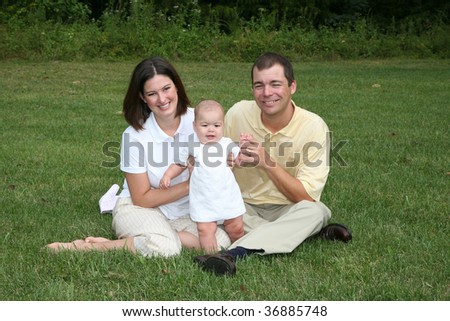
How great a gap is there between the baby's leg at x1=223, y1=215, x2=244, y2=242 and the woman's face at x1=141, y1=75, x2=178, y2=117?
75 cm

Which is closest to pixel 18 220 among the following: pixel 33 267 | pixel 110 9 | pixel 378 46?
pixel 33 267

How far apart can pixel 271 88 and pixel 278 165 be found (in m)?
0.46

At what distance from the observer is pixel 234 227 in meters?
4.63

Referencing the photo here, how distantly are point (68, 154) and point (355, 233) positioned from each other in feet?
11.3

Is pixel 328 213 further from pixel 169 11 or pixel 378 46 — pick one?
pixel 169 11

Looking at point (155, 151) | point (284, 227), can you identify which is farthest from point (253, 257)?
point (155, 151)

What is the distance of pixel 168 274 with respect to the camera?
401cm

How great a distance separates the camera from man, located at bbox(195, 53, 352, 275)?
4.48 metres

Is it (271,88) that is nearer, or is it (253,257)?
(253,257)

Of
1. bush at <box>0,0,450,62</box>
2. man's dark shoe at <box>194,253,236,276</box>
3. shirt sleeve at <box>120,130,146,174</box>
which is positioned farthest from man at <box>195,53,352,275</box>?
bush at <box>0,0,450,62</box>

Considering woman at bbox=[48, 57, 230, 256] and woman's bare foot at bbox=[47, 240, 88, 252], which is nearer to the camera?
woman's bare foot at bbox=[47, 240, 88, 252]

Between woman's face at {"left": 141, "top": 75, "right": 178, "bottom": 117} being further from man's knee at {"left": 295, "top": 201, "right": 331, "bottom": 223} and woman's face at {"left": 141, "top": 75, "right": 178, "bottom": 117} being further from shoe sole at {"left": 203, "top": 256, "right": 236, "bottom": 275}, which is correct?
shoe sole at {"left": 203, "top": 256, "right": 236, "bottom": 275}

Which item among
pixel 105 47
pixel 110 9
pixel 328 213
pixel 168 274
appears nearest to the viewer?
pixel 168 274

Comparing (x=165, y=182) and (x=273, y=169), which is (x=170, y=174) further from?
(x=273, y=169)
